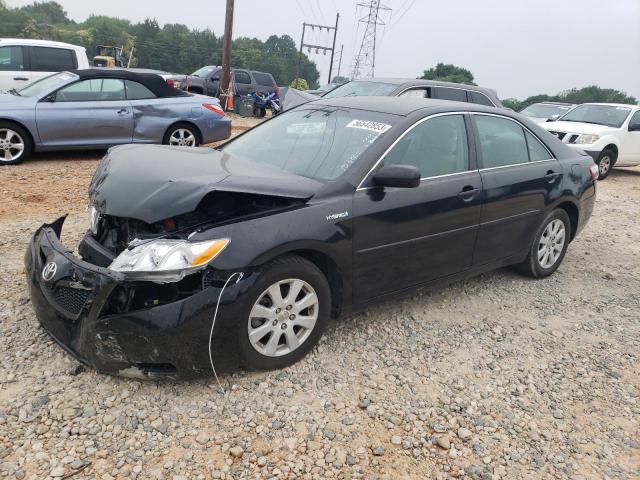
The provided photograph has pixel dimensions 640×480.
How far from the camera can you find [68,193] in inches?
252

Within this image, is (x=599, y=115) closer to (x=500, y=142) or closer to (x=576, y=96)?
(x=500, y=142)

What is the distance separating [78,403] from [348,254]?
66.1 inches

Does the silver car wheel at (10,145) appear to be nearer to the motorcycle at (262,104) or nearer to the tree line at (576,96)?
the motorcycle at (262,104)

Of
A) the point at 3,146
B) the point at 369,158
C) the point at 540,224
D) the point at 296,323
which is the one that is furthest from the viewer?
the point at 3,146

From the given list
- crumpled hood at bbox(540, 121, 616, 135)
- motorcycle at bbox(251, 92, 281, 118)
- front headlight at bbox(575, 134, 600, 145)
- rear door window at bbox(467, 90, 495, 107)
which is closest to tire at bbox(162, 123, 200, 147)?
rear door window at bbox(467, 90, 495, 107)

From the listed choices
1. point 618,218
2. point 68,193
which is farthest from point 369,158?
point 618,218

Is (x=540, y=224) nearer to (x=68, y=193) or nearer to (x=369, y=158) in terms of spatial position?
(x=369, y=158)

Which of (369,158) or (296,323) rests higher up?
(369,158)

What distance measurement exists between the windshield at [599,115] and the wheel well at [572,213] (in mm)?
7631

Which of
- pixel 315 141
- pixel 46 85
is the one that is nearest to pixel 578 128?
pixel 315 141

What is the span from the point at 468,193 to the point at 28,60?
10.2 metres

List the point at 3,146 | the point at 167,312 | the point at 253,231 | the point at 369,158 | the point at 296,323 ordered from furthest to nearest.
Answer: the point at 3,146, the point at 369,158, the point at 296,323, the point at 253,231, the point at 167,312

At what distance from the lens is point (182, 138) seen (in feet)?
28.6

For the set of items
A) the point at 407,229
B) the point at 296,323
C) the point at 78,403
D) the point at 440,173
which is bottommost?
the point at 78,403
